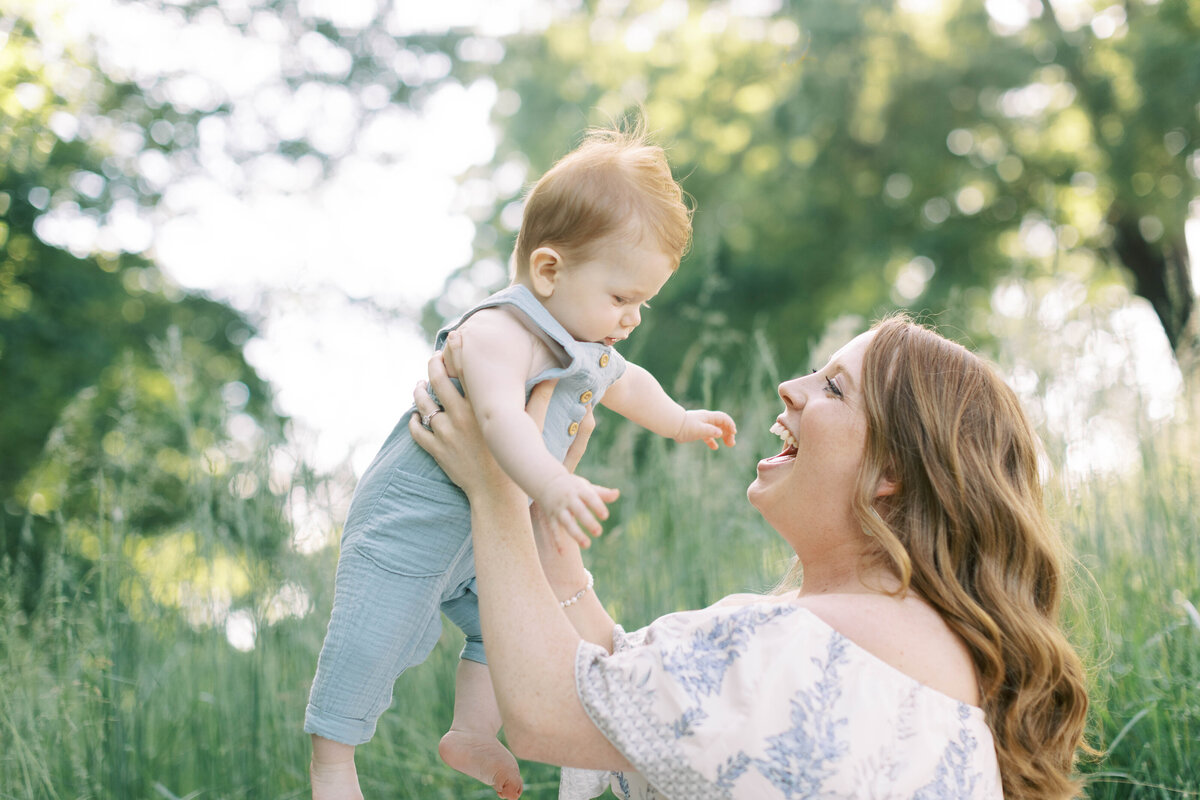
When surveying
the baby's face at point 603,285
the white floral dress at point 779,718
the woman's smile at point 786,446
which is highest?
the baby's face at point 603,285

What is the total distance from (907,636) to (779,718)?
27cm

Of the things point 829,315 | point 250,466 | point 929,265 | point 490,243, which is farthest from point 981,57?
point 250,466

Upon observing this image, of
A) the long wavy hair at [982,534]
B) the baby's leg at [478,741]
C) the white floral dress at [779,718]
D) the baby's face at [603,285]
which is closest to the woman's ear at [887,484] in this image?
the long wavy hair at [982,534]

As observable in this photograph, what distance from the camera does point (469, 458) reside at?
5.09 ft

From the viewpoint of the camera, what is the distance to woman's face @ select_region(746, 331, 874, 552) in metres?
1.69

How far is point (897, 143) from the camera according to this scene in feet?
37.3

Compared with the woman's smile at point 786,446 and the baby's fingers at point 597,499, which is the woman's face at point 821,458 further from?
the baby's fingers at point 597,499

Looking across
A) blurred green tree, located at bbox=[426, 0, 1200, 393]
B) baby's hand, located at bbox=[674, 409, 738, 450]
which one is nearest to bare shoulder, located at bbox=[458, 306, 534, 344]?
baby's hand, located at bbox=[674, 409, 738, 450]

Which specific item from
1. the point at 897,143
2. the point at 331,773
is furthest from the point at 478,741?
the point at 897,143

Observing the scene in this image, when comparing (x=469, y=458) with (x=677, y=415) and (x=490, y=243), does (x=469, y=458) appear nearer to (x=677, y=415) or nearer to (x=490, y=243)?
(x=677, y=415)

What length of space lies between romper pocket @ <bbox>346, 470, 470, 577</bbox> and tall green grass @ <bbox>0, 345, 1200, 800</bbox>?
1.04 m

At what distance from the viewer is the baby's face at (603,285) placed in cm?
159

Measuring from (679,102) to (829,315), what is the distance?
360cm

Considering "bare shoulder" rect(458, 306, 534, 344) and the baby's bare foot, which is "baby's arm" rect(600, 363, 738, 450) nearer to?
"bare shoulder" rect(458, 306, 534, 344)
